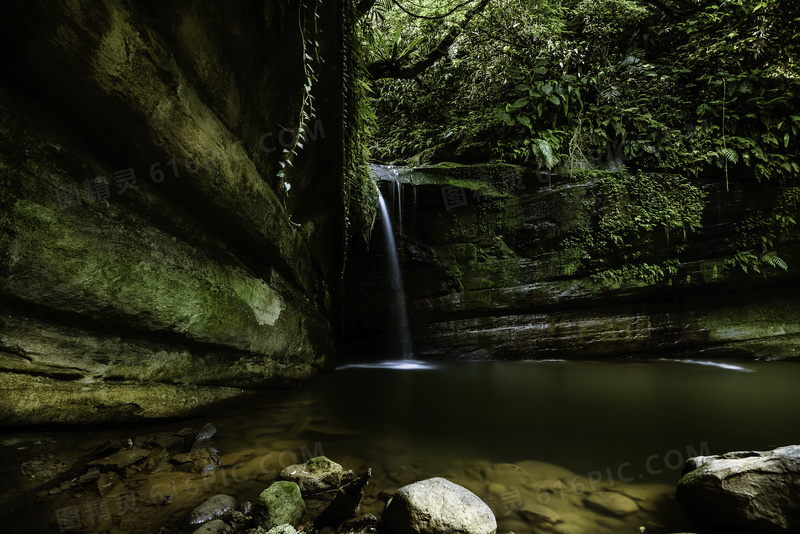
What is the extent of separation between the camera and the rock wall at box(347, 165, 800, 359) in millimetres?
6824

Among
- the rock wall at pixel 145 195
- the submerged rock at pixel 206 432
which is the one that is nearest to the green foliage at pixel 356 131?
the rock wall at pixel 145 195

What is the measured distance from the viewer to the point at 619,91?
24.4ft

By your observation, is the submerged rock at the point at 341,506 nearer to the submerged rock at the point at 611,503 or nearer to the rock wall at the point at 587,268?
the submerged rock at the point at 611,503

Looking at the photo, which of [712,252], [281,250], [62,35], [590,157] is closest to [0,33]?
[62,35]

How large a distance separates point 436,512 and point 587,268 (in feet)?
21.0

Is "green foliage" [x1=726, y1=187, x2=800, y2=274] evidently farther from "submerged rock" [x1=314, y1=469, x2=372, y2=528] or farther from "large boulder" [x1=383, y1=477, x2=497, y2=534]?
"submerged rock" [x1=314, y1=469, x2=372, y2=528]

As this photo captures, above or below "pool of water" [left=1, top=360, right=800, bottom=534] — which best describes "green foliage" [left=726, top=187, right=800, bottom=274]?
above

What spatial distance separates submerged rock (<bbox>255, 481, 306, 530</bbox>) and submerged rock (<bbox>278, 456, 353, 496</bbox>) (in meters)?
0.23

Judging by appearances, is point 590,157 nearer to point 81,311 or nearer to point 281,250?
point 281,250

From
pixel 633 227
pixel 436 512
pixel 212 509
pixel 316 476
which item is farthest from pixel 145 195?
pixel 633 227

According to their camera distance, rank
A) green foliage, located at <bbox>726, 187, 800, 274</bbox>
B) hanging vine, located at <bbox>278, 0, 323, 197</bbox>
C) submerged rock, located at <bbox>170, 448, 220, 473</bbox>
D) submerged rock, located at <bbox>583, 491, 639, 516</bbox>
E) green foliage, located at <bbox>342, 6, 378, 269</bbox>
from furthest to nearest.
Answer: green foliage, located at <bbox>726, 187, 800, 274</bbox> < green foliage, located at <bbox>342, 6, 378, 269</bbox> < hanging vine, located at <bbox>278, 0, 323, 197</bbox> < submerged rock, located at <bbox>170, 448, 220, 473</bbox> < submerged rock, located at <bbox>583, 491, 639, 516</bbox>

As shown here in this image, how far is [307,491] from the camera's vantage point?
7.72 ft

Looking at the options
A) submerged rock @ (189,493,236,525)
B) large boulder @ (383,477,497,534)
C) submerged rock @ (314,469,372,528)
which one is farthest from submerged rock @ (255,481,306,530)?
large boulder @ (383,477,497,534)

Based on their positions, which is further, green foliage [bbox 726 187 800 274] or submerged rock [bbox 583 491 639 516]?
green foliage [bbox 726 187 800 274]
